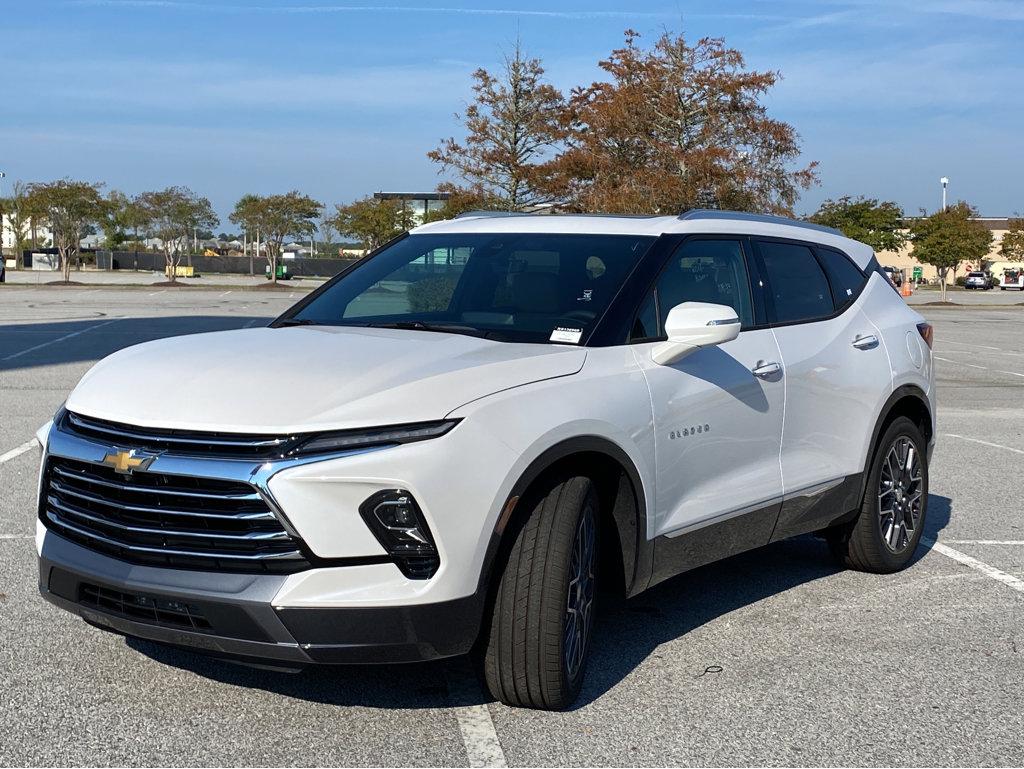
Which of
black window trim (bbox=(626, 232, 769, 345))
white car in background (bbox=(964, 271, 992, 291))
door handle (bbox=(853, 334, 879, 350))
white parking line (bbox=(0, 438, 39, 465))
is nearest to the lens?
black window trim (bbox=(626, 232, 769, 345))

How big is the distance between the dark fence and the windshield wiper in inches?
2906

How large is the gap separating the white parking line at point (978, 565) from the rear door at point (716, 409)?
5.14 ft

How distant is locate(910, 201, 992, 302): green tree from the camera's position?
61778 millimetres

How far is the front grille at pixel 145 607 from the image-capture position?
12.3ft

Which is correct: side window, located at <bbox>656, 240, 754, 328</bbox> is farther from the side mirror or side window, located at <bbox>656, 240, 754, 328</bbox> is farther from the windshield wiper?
the windshield wiper

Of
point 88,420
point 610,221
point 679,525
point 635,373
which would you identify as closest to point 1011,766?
point 679,525

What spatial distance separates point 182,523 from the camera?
148 inches

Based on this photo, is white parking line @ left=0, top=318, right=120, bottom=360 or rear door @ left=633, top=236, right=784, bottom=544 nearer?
rear door @ left=633, top=236, right=784, bottom=544

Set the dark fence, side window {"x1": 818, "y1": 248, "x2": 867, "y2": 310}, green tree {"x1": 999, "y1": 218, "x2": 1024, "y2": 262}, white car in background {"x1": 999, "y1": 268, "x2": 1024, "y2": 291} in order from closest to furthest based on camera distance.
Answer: side window {"x1": 818, "y1": 248, "x2": 867, "y2": 310}
green tree {"x1": 999, "y1": 218, "x2": 1024, "y2": 262}
the dark fence
white car in background {"x1": 999, "y1": 268, "x2": 1024, "y2": 291}

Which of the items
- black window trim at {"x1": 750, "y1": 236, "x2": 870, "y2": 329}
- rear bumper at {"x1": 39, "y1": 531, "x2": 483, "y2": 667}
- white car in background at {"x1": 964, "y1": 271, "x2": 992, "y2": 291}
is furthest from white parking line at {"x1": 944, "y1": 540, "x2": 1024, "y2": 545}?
white car in background at {"x1": 964, "y1": 271, "x2": 992, "y2": 291}

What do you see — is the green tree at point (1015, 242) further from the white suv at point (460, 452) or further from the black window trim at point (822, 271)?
the white suv at point (460, 452)

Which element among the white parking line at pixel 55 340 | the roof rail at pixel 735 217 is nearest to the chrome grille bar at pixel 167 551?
the roof rail at pixel 735 217

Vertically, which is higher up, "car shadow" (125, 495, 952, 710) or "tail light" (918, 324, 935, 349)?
"tail light" (918, 324, 935, 349)

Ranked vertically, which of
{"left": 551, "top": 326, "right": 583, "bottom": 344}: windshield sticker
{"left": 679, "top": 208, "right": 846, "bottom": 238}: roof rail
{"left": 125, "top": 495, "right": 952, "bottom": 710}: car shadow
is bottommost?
{"left": 125, "top": 495, "right": 952, "bottom": 710}: car shadow
